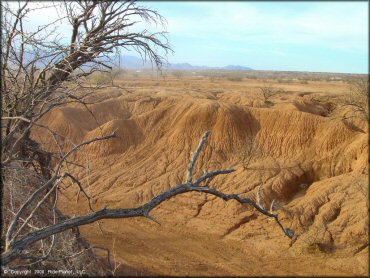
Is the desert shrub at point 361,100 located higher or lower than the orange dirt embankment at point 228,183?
higher

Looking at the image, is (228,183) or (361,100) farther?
(361,100)

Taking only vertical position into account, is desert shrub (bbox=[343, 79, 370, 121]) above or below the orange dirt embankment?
above

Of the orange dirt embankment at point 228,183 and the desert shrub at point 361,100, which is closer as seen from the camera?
the orange dirt embankment at point 228,183

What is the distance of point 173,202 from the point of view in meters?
14.6

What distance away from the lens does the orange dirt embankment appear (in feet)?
35.7

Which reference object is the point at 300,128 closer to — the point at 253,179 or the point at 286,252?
the point at 253,179

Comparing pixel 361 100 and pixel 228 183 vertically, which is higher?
pixel 361 100

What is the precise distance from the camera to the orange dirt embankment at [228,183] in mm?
10891

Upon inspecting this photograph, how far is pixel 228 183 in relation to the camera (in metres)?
14.9

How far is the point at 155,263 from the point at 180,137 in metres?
8.11

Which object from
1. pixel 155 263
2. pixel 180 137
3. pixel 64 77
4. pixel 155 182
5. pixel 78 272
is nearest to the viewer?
pixel 78 272

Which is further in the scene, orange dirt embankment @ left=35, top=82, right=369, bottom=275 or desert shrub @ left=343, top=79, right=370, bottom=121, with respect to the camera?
desert shrub @ left=343, top=79, right=370, bottom=121

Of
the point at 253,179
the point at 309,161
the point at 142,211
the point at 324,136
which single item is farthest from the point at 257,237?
the point at 142,211

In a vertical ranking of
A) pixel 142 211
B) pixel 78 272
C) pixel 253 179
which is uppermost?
pixel 142 211
